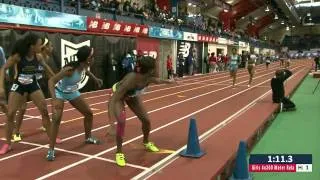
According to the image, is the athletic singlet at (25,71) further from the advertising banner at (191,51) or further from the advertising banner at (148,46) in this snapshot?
the advertising banner at (191,51)

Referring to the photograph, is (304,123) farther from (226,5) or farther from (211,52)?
(226,5)

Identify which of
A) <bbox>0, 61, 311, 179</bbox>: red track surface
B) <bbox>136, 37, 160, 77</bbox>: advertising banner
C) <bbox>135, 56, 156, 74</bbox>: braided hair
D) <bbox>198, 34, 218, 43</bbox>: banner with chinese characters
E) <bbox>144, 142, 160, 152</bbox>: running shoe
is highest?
<bbox>198, 34, 218, 43</bbox>: banner with chinese characters

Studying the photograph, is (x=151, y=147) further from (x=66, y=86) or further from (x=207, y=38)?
(x=207, y=38)

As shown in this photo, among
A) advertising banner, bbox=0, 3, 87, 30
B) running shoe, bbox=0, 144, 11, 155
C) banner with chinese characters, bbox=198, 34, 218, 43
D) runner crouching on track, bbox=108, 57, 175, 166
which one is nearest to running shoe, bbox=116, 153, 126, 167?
runner crouching on track, bbox=108, 57, 175, 166

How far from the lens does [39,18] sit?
46.5ft

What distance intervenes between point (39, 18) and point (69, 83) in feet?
28.2

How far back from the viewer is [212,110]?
11578 millimetres

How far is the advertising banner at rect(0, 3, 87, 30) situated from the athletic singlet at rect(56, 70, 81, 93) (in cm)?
732

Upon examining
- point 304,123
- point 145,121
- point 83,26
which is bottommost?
point 304,123

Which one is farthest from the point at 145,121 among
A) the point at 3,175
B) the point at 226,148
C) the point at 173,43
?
the point at 173,43

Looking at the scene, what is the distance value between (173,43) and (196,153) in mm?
21342

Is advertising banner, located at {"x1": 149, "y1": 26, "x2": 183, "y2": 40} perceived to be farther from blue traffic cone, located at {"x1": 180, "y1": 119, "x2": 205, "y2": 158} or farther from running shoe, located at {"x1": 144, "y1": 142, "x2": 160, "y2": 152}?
blue traffic cone, located at {"x1": 180, "y1": 119, "x2": 205, "y2": 158}
